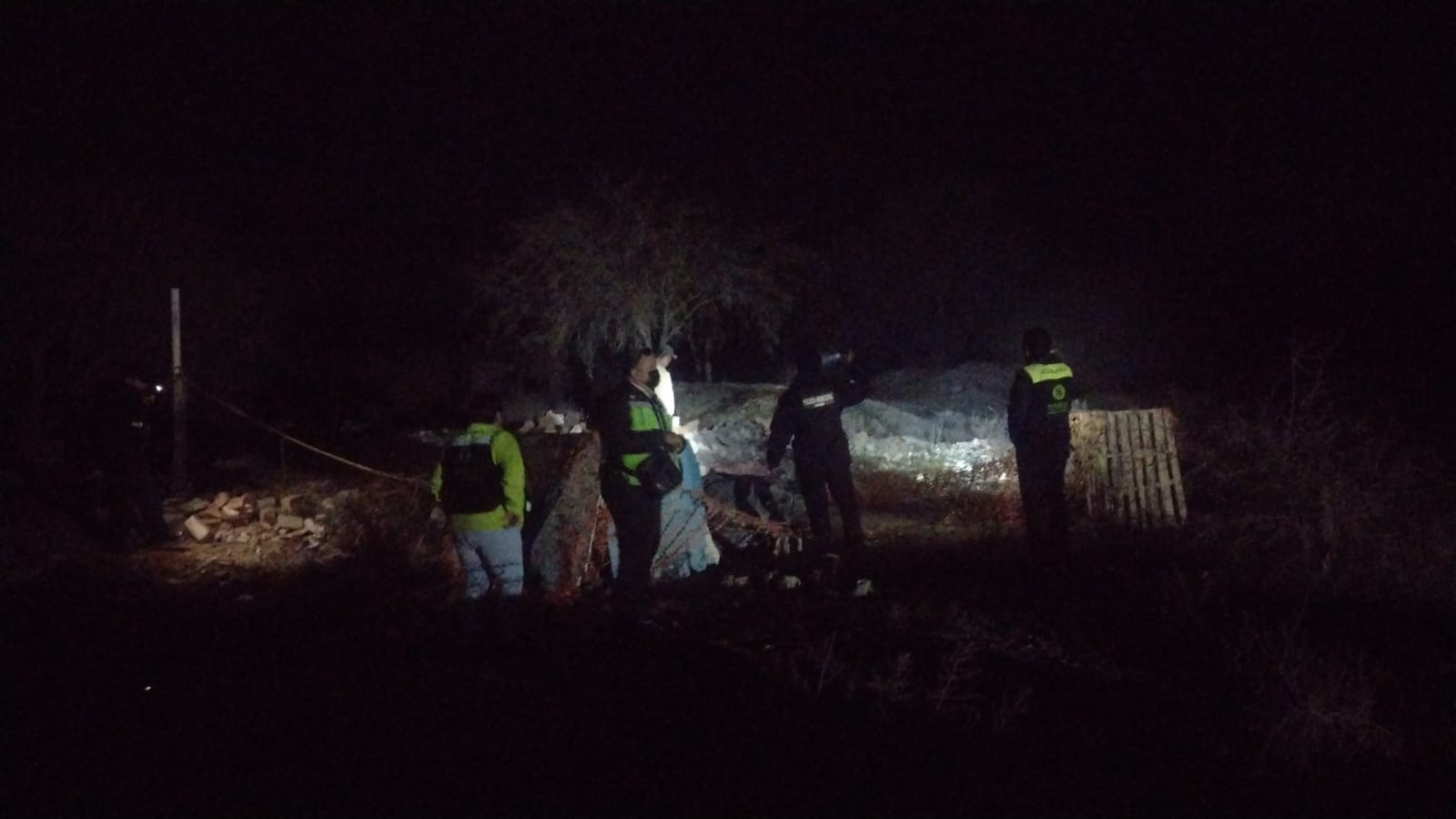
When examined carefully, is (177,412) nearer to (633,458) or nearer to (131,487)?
(131,487)

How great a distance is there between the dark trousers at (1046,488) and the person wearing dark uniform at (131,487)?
8100 millimetres

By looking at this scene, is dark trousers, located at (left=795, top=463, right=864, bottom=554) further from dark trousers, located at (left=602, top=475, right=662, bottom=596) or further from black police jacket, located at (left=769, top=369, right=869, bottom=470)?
dark trousers, located at (left=602, top=475, right=662, bottom=596)

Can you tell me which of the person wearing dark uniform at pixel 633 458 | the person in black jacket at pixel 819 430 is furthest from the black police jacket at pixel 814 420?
the person wearing dark uniform at pixel 633 458

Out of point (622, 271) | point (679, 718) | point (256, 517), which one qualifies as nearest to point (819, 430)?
point (679, 718)

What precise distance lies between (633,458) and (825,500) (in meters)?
2.58

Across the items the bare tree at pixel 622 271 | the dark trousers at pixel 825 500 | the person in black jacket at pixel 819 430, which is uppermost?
the bare tree at pixel 622 271

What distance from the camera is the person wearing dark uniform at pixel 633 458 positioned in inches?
255

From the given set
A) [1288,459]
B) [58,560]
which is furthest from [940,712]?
[58,560]

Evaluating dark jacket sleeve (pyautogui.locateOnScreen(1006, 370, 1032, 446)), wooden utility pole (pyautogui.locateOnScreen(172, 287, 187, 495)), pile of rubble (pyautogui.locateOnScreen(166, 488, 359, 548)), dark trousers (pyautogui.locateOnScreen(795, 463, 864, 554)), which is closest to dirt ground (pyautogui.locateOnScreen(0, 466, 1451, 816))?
dark jacket sleeve (pyautogui.locateOnScreen(1006, 370, 1032, 446))

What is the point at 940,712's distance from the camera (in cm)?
427

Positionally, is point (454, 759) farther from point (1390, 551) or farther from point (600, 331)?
point (600, 331)

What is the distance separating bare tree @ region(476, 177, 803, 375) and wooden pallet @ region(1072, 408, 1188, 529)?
59.2 feet

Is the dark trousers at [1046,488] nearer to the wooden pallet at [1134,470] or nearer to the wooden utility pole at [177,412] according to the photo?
the wooden pallet at [1134,470]

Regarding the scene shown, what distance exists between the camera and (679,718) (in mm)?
4051
